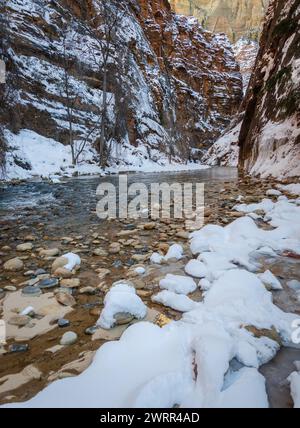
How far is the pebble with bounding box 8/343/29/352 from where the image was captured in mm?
1730

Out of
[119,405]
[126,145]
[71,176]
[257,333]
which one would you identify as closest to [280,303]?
[257,333]

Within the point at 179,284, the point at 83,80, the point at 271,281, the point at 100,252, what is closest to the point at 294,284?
the point at 271,281

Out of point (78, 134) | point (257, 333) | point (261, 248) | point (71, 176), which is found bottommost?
point (257, 333)

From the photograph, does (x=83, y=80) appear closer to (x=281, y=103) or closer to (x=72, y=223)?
(x=281, y=103)

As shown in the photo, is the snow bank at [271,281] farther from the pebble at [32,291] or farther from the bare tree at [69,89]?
the bare tree at [69,89]

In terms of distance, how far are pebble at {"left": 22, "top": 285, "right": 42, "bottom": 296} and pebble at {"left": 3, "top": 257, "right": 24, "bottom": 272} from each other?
0.52 m

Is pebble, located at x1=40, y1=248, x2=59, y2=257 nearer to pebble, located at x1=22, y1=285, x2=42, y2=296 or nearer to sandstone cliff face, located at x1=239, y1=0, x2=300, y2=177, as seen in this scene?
pebble, located at x1=22, y1=285, x2=42, y2=296

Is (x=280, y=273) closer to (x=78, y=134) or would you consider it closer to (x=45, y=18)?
(x=78, y=134)

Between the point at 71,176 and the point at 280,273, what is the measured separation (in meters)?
12.3

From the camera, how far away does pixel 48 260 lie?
314cm

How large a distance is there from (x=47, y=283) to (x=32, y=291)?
0.53 ft

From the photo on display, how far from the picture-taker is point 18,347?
1752 mm

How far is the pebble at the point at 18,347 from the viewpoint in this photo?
5.67 ft

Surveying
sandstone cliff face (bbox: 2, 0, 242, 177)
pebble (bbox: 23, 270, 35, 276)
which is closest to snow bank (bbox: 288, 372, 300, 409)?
pebble (bbox: 23, 270, 35, 276)
